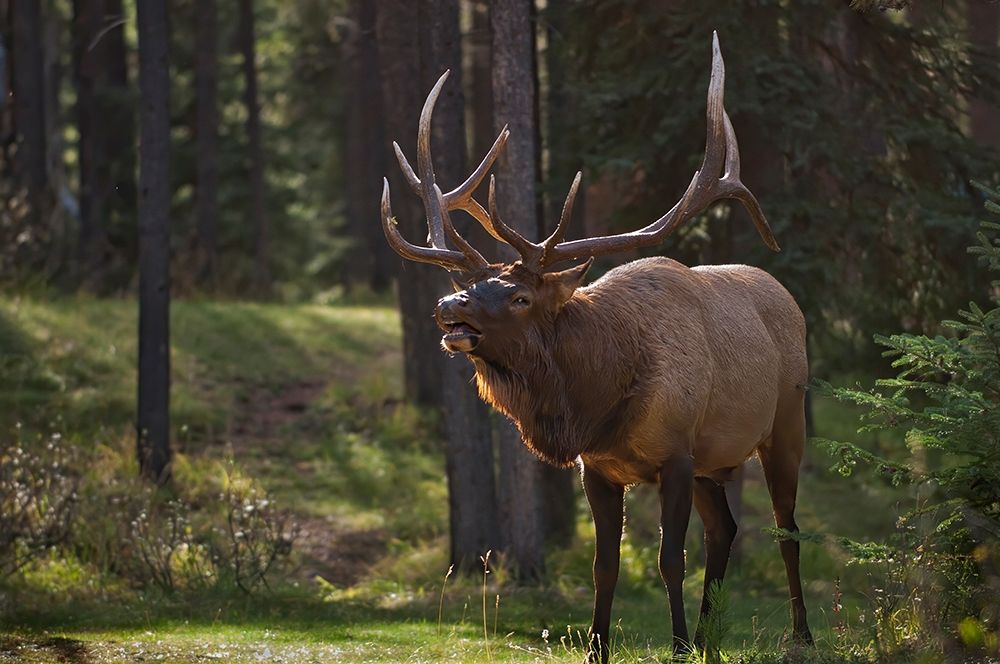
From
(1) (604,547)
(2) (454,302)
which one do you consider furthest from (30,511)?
(2) (454,302)

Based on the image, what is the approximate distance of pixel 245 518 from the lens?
13.1 meters

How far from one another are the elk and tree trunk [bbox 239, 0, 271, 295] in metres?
18.3

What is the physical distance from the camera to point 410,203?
60.6ft

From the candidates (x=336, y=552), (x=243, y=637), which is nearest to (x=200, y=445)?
(x=336, y=552)

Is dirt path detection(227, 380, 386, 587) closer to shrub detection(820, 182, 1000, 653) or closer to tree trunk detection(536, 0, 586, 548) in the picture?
tree trunk detection(536, 0, 586, 548)

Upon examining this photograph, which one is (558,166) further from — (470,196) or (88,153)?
(88,153)

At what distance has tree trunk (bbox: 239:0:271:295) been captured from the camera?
1047 inches

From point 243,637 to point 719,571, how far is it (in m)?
3.52

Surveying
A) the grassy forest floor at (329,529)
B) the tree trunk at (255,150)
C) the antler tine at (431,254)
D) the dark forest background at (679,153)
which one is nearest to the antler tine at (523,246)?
the antler tine at (431,254)

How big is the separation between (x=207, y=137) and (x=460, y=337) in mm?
18949

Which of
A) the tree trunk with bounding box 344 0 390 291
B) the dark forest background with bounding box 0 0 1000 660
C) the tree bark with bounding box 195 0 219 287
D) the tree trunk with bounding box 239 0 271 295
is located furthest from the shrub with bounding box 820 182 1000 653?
the tree trunk with bounding box 239 0 271 295

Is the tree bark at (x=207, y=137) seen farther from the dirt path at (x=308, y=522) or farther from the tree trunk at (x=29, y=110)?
the dirt path at (x=308, y=522)

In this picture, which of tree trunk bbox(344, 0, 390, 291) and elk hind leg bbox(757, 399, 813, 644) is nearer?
elk hind leg bbox(757, 399, 813, 644)

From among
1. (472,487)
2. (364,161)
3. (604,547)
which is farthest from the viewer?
(364,161)
